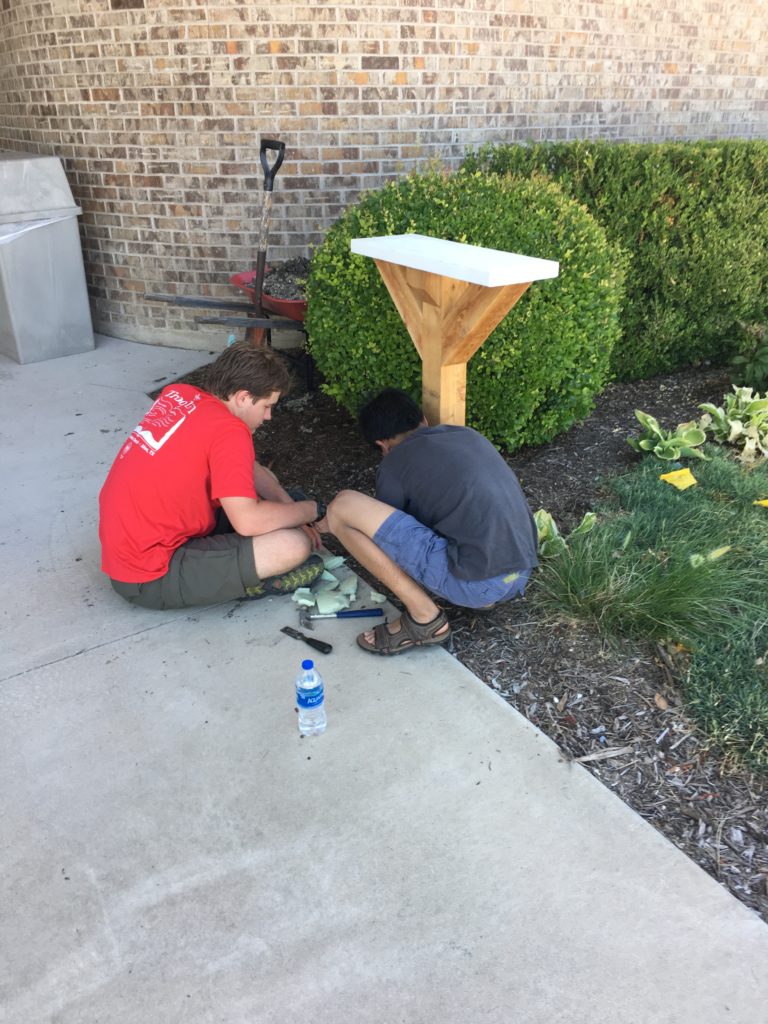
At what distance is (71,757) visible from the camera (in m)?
2.62

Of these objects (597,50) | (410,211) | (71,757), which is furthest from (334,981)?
(597,50)

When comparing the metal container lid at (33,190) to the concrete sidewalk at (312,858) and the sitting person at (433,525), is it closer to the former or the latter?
the concrete sidewalk at (312,858)

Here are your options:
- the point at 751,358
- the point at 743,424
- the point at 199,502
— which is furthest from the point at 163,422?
the point at 751,358

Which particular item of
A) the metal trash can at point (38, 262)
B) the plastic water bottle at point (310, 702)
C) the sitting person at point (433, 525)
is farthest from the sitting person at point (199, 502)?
the metal trash can at point (38, 262)

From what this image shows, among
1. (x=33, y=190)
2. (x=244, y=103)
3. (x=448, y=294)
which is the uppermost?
(x=244, y=103)

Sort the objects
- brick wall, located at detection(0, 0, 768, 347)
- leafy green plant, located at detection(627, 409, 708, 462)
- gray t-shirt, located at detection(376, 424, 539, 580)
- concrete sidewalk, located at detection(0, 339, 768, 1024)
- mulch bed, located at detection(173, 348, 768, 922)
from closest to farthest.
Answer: concrete sidewalk, located at detection(0, 339, 768, 1024) → mulch bed, located at detection(173, 348, 768, 922) → gray t-shirt, located at detection(376, 424, 539, 580) → leafy green plant, located at detection(627, 409, 708, 462) → brick wall, located at detection(0, 0, 768, 347)

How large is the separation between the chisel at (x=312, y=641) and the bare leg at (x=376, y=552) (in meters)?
0.26

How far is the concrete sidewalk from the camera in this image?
192 cm

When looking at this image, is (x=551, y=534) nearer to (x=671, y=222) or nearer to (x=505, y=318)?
(x=505, y=318)

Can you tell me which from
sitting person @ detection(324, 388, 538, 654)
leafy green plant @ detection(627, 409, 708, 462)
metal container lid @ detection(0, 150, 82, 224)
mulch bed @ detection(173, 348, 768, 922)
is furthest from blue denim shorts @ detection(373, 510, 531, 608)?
metal container lid @ detection(0, 150, 82, 224)

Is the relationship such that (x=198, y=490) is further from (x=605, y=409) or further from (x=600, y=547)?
(x=605, y=409)

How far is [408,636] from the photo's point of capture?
306 cm

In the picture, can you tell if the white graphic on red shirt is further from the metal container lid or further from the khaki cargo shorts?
the metal container lid

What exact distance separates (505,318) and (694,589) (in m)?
1.72
